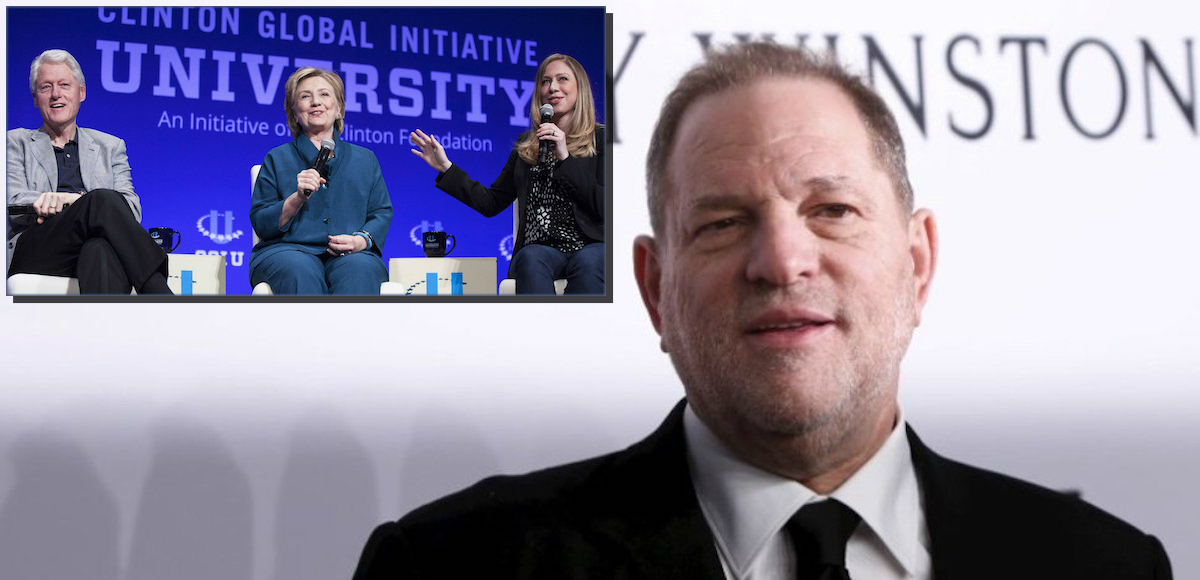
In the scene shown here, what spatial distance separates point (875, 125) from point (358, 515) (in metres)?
2.30

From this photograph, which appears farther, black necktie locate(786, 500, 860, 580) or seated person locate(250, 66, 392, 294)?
seated person locate(250, 66, 392, 294)

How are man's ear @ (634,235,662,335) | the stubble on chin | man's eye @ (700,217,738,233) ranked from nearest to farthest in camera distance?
the stubble on chin → man's eye @ (700,217,738,233) → man's ear @ (634,235,662,335)

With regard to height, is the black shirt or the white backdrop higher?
the black shirt

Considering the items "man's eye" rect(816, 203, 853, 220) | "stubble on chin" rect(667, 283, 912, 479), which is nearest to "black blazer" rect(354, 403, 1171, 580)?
"stubble on chin" rect(667, 283, 912, 479)

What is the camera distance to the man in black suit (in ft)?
3.69

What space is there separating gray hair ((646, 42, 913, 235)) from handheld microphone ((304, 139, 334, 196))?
6.71 ft

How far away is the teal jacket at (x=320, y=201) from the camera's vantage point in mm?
3062

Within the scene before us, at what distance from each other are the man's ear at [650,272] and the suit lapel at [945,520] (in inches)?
14.7

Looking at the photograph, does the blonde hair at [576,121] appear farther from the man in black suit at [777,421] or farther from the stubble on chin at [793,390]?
the stubble on chin at [793,390]

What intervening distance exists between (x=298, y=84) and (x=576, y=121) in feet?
2.91

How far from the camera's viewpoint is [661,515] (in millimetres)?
1182

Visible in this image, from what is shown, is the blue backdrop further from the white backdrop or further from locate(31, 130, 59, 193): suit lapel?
the white backdrop

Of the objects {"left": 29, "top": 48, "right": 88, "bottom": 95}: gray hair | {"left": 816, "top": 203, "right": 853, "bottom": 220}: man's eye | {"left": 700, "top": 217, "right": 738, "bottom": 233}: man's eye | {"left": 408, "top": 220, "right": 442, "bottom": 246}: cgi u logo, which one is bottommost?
{"left": 700, "top": 217, "right": 738, "bottom": 233}: man's eye

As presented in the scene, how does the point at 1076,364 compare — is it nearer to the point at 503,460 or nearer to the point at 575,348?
the point at 575,348
